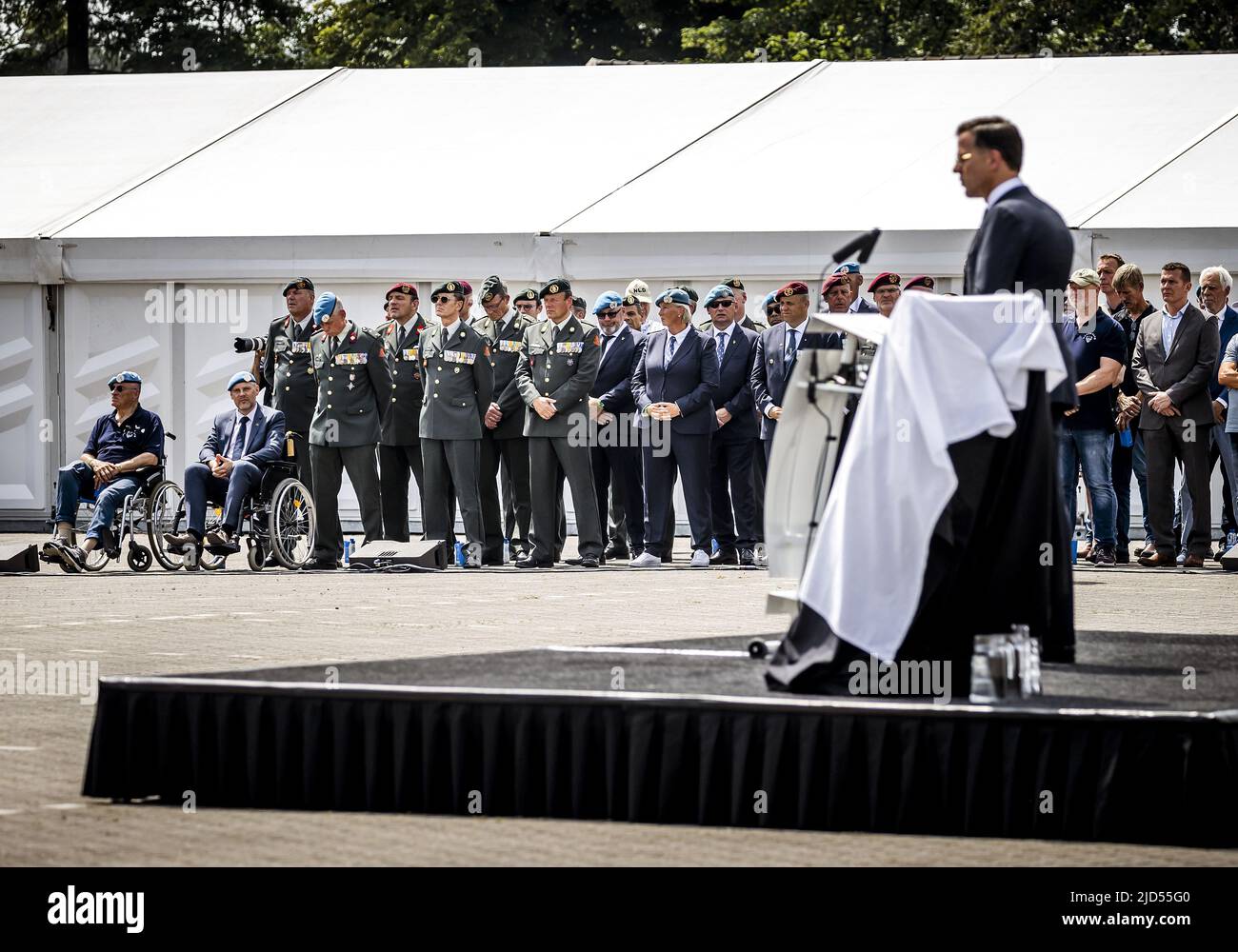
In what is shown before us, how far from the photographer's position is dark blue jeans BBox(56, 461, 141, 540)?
15461 millimetres

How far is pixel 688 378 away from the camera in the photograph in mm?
15547

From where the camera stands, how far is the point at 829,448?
6.98 m

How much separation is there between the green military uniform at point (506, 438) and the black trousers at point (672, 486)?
3.30ft

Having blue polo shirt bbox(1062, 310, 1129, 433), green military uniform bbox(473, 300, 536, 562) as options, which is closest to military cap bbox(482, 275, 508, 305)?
green military uniform bbox(473, 300, 536, 562)

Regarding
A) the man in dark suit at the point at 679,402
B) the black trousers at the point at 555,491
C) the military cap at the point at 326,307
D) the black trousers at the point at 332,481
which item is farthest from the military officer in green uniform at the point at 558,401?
the military cap at the point at 326,307

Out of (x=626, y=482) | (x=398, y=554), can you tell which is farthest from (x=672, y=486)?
(x=398, y=554)

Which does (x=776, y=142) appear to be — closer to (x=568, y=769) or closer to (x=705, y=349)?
(x=705, y=349)

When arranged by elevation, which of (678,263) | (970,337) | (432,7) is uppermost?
(432,7)

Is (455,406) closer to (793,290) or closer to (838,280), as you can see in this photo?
(793,290)

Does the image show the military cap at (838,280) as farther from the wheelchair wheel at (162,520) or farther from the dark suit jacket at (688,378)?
the wheelchair wheel at (162,520)

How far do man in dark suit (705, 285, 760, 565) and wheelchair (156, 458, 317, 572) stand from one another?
3236 mm

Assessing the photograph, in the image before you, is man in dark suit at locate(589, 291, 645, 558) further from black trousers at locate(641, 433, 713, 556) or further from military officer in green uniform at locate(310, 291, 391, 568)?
military officer in green uniform at locate(310, 291, 391, 568)

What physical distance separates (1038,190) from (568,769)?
12759 mm
